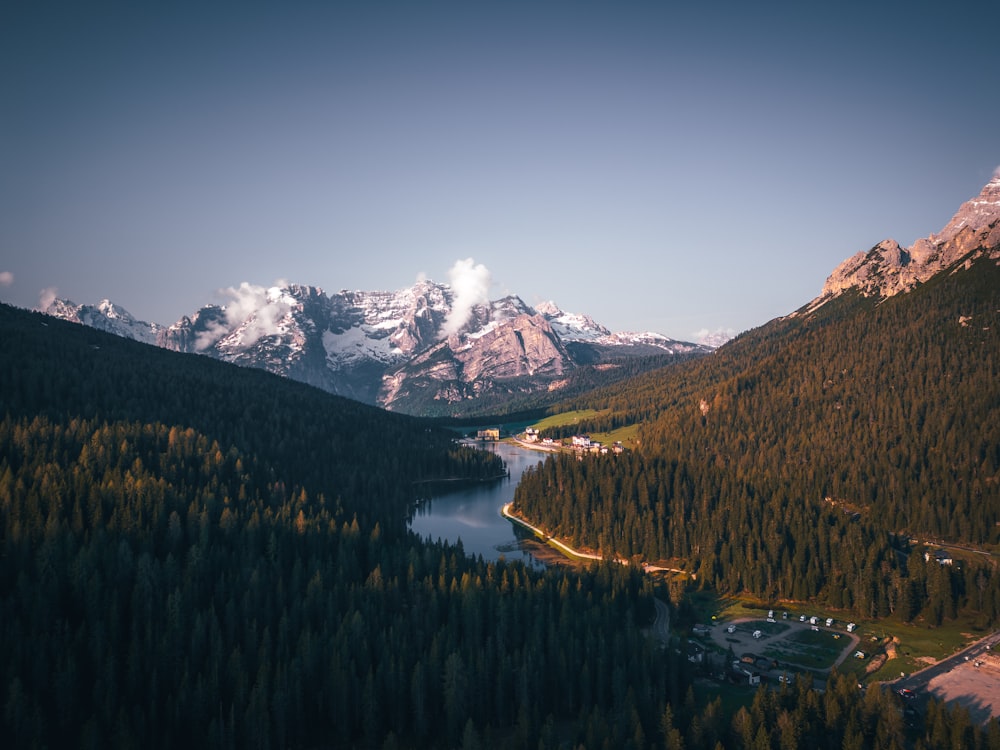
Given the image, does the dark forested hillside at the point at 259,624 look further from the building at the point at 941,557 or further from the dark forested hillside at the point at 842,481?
the building at the point at 941,557

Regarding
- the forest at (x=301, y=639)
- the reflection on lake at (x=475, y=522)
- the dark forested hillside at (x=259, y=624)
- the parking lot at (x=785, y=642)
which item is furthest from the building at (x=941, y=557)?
the reflection on lake at (x=475, y=522)

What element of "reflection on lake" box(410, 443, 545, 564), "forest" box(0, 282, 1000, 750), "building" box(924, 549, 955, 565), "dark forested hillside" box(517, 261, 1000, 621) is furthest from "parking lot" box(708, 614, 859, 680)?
"reflection on lake" box(410, 443, 545, 564)

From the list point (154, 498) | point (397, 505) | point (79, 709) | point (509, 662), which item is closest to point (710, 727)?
point (509, 662)

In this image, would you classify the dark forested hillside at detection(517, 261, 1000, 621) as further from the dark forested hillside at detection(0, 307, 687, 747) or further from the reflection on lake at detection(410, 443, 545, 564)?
the dark forested hillside at detection(0, 307, 687, 747)

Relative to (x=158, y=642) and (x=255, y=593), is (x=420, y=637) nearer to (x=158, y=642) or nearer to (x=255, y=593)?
(x=255, y=593)

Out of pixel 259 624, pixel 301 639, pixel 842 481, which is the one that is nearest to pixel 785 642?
pixel 301 639
